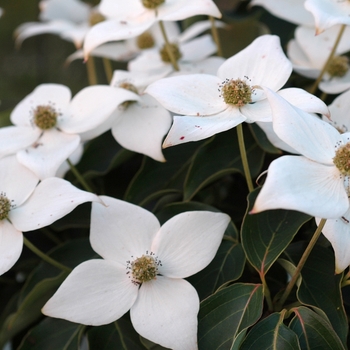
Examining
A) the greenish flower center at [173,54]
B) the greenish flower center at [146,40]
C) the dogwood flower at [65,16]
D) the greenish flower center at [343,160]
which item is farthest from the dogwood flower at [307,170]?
the dogwood flower at [65,16]

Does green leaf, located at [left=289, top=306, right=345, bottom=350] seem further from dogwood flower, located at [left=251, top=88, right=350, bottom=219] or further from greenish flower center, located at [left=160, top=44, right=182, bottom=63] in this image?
greenish flower center, located at [left=160, top=44, right=182, bottom=63]

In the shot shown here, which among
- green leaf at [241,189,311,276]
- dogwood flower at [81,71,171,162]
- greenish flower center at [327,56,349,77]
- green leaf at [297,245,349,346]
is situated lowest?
green leaf at [297,245,349,346]

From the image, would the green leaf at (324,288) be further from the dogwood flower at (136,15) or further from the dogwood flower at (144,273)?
the dogwood flower at (136,15)

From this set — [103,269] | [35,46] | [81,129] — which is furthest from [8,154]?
[35,46]

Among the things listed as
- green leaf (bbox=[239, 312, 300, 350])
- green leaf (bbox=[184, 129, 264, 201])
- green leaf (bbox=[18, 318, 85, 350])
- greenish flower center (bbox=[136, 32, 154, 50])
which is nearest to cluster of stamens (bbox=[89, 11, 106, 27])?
greenish flower center (bbox=[136, 32, 154, 50])

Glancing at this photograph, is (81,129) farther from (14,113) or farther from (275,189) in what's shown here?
(275,189)

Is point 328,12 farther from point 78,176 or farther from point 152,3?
point 78,176

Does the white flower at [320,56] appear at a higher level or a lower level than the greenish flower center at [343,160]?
lower
